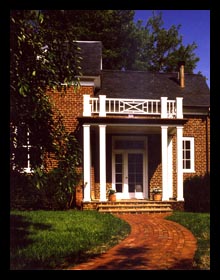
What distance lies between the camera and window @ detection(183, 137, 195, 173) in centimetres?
2014

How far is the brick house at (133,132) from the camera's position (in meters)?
16.1

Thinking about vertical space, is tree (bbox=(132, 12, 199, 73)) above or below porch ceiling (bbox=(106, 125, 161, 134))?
above

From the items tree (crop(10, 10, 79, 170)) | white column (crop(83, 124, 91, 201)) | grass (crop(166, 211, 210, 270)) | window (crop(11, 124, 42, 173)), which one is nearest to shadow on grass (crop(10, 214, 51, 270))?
window (crop(11, 124, 42, 173))

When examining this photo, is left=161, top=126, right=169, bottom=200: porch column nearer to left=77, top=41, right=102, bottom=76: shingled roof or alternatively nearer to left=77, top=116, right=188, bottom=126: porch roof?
left=77, top=116, right=188, bottom=126: porch roof

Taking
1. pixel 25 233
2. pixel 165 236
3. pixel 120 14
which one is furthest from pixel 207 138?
pixel 120 14

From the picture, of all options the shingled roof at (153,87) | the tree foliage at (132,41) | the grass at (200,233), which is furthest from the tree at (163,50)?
the grass at (200,233)

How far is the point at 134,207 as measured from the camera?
15.2 meters

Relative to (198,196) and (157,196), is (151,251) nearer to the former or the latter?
(157,196)

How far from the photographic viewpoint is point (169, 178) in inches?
685

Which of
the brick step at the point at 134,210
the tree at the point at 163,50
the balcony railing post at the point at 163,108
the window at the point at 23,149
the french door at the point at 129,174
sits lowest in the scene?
the brick step at the point at 134,210

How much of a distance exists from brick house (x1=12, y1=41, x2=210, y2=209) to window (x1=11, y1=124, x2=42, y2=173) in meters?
9.67

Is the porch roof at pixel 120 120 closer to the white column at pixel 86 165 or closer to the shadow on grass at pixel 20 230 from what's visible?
the white column at pixel 86 165

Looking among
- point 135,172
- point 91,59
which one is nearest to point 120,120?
point 135,172

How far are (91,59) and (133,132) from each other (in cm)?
464
